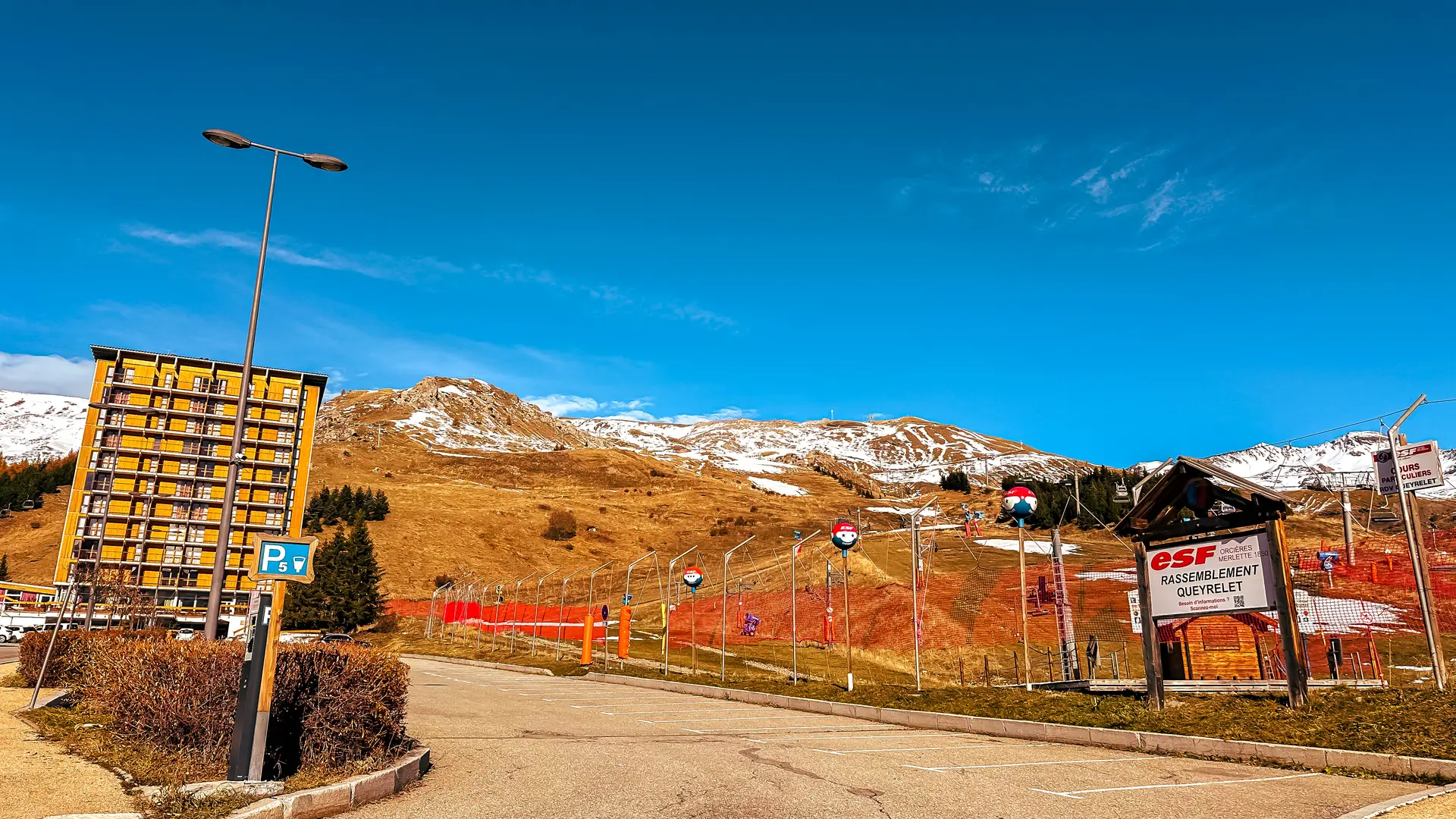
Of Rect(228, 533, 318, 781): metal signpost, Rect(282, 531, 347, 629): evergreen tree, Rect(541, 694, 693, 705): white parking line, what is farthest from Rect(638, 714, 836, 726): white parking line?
Rect(282, 531, 347, 629): evergreen tree

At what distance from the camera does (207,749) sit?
10.4 m

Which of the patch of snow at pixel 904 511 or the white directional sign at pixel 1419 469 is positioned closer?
the white directional sign at pixel 1419 469

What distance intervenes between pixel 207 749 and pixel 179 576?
92060mm

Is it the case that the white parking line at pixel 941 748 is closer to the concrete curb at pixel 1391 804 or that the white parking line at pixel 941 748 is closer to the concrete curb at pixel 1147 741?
the concrete curb at pixel 1147 741

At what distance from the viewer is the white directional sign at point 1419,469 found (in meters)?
18.1

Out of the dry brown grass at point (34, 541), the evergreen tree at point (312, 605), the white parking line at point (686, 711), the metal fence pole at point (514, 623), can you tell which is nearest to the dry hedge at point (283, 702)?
the white parking line at point (686, 711)

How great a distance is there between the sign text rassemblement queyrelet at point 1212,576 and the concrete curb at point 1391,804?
658 cm

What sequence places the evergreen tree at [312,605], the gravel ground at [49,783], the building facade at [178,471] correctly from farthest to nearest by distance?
the building facade at [178,471]
the evergreen tree at [312,605]
the gravel ground at [49,783]

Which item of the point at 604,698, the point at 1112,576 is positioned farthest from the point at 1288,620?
the point at 1112,576

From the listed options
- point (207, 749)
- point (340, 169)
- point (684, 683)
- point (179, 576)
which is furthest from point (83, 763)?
point (179, 576)

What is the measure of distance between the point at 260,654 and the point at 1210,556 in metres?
17.4

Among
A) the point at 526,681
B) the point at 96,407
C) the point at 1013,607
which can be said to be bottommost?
the point at 526,681

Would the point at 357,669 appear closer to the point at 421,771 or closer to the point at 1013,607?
the point at 421,771

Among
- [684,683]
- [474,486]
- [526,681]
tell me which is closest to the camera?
[684,683]
